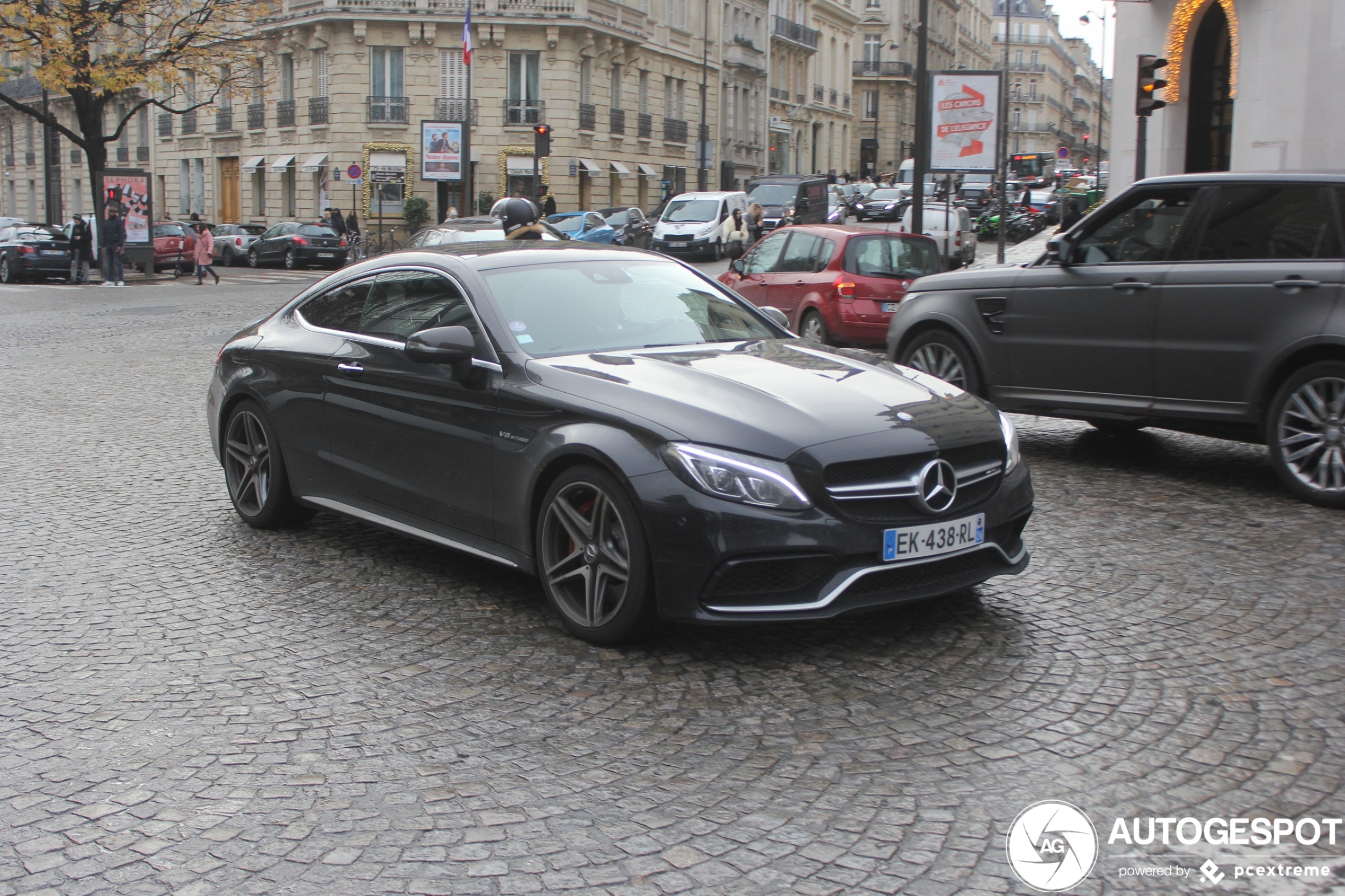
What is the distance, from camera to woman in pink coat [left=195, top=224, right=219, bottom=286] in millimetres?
33531

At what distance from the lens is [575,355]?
5.51m

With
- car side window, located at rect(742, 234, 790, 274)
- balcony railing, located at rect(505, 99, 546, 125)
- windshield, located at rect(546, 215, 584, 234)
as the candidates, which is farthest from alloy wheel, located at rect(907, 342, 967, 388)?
balcony railing, located at rect(505, 99, 546, 125)

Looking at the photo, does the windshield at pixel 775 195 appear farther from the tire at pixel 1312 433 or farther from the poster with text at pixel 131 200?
the tire at pixel 1312 433

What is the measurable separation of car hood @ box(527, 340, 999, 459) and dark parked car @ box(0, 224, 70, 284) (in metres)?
32.7

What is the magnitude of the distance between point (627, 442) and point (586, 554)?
463mm

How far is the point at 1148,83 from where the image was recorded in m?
17.3

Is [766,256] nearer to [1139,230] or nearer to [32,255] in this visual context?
[1139,230]

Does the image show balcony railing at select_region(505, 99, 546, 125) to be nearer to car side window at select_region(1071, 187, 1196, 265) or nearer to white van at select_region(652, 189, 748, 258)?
white van at select_region(652, 189, 748, 258)

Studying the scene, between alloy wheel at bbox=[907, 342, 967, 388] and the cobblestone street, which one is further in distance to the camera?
alloy wheel at bbox=[907, 342, 967, 388]

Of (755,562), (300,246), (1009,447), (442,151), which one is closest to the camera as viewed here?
(755,562)

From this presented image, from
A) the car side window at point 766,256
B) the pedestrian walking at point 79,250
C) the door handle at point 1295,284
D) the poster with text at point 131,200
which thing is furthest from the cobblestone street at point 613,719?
the pedestrian walking at point 79,250

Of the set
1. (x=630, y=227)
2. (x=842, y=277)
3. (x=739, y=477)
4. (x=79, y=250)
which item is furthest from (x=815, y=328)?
(x=630, y=227)

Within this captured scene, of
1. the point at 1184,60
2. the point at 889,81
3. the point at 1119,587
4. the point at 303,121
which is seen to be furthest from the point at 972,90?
the point at 889,81

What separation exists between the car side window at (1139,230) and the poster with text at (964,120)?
13.4m
